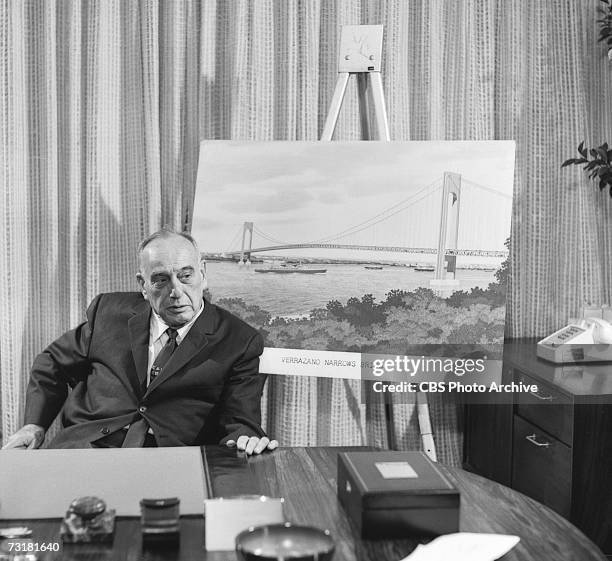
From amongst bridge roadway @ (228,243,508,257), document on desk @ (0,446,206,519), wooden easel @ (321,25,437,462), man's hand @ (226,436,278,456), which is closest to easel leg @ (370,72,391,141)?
wooden easel @ (321,25,437,462)

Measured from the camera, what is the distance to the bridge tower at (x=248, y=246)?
272 cm

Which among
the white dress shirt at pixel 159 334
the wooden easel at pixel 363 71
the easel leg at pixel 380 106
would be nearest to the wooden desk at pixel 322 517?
the white dress shirt at pixel 159 334

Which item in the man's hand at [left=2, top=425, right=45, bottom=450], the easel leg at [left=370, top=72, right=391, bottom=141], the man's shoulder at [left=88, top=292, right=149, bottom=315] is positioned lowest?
the man's hand at [left=2, top=425, right=45, bottom=450]

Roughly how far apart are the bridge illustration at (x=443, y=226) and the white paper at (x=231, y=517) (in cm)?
147

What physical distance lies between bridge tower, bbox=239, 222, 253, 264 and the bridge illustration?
225 millimetres

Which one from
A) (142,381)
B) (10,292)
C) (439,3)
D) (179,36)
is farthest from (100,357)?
(439,3)

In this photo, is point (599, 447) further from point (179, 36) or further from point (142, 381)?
point (179, 36)

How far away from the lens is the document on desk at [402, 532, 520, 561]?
3.99 feet

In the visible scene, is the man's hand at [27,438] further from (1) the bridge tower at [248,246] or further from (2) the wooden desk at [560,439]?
(2) the wooden desk at [560,439]

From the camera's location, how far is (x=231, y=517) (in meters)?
1.26

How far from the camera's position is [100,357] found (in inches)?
93.7

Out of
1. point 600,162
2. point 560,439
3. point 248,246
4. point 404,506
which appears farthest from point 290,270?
point 404,506

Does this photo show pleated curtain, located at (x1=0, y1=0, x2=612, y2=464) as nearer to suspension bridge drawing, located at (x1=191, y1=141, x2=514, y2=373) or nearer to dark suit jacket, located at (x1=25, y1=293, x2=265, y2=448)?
suspension bridge drawing, located at (x1=191, y1=141, x2=514, y2=373)

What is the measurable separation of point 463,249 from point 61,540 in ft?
5.46
